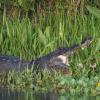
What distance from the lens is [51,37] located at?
10.3 metres

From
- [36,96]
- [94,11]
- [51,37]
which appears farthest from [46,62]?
[94,11]

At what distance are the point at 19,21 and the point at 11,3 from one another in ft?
1.57

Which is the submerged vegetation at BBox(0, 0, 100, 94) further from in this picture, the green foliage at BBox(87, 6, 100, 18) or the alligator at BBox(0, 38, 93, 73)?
the alligator at BBox(0, 38, 93, 73)

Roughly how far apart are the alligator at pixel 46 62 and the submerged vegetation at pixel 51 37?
17cm

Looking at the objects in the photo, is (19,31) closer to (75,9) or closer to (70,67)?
(75,9)

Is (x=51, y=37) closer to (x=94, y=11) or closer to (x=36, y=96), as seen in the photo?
(x=94, y=11)

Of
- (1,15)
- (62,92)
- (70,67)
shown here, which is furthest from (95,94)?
(1,15)

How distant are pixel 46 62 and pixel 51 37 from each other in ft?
3.95

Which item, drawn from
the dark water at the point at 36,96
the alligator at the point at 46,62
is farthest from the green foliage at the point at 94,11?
the dark water at the point at 36,96

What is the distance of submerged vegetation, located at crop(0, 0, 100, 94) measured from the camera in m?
8.43

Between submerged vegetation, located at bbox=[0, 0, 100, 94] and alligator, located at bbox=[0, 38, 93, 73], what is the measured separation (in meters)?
0.17

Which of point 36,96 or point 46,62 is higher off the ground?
point 46,62

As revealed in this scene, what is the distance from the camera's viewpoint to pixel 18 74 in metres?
8.76

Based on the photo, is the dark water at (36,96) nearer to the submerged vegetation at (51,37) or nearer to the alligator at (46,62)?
the submerged vegetation at (51,37)
